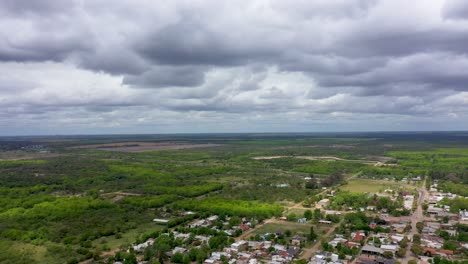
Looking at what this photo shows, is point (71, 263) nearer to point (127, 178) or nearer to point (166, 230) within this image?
point (166, 230)

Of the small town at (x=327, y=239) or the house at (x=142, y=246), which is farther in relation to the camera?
the house at (x=142, y=246)

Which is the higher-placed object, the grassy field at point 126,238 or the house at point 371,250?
the grassy field at point 126,238

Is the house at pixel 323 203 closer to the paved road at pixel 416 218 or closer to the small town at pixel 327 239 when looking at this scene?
the small town at pixel 327 239

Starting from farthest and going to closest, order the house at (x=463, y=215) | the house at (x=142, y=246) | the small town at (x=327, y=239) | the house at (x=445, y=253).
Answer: the house at (x=463, y=215) < the house at (x=142, y=246) < the house at (x=445, y=253) < the small town at (x=327, y=239)

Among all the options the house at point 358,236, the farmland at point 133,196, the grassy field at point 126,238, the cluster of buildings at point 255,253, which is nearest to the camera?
the cluster of buildings at point 255,253

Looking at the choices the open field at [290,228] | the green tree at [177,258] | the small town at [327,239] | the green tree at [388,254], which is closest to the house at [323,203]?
the small town at [327,239]

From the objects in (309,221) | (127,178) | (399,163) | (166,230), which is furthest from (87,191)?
(399,163)

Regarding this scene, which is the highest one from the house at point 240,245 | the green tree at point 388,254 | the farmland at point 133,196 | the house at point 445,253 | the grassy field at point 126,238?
the farmland at point 133,196

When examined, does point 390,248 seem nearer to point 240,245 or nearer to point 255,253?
point 255,253
